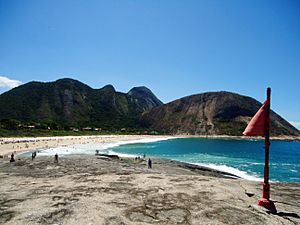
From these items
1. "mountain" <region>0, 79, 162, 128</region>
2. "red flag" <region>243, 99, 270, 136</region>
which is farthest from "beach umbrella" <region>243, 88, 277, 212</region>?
"mountain" <region>0, 79, 162, 128</region>

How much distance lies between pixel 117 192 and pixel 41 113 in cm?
16200

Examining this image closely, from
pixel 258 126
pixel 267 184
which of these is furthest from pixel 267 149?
pixel 267 184

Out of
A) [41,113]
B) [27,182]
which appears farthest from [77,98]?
[27,182]

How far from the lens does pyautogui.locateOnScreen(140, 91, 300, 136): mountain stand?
526ft

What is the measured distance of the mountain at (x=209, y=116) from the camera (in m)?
160

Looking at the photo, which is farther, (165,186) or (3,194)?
(165,186)

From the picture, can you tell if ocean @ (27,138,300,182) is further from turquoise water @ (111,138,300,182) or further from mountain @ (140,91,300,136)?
mountain @ (140,91,300,136)

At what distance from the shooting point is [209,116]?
563 ft

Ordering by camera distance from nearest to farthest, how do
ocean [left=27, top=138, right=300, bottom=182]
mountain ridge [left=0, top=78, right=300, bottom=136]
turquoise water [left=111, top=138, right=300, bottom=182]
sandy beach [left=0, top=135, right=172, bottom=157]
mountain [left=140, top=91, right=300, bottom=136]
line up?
turquoise water [left=111, top=138, right=300, bottom=182] < ocean [left=27, top=138, right=300, bottom=182] < sandy beach [left=0, top=135, right=172, bottom=157] < mountain ridge [left=0, top=78, right=300, bottom=136] < mountain [left=140, top=91, right=300, bottom=136]

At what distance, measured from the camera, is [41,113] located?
158 m

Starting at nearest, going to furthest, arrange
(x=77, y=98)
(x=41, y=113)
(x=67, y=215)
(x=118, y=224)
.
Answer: (x=118, y=224), (x=67, y=215), (x=41, y=113), (x=77, y=98)

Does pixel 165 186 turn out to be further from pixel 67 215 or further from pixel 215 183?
pixel 67 215

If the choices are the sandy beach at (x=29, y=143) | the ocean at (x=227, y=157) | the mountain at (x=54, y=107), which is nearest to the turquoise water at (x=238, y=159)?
the ocean at (x=227, y=157)

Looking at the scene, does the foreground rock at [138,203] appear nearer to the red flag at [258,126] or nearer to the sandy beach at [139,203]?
the sandy beach at [139,203]
